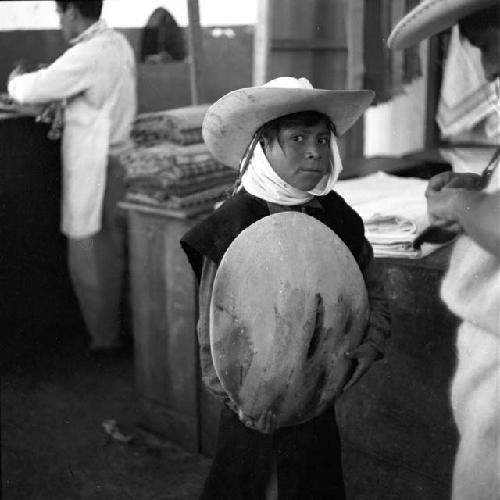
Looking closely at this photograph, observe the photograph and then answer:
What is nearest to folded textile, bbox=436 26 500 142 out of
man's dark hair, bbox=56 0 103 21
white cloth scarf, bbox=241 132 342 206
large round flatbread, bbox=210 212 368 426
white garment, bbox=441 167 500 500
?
white garment, bbox=441 167 500 500

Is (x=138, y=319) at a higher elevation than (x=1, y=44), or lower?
lower

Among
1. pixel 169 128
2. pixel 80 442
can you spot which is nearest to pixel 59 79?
pixel 169 128

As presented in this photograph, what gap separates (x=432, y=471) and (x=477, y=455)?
0.84 meters

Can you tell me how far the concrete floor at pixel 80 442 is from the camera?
2875mm

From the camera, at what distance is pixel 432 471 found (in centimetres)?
228

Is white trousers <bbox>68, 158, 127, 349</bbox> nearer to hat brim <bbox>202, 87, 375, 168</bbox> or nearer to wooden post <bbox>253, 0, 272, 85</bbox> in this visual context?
wooden post <bbox>253, 0, 272, 85</bbox>

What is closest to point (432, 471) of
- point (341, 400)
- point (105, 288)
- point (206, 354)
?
point (341, 400)

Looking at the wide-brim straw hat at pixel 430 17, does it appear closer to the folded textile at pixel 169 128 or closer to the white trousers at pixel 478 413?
the white trousers at pixel 478 413

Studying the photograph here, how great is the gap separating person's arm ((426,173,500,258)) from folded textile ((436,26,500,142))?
0.25 metres

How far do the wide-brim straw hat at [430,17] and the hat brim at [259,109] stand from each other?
16 centimetres

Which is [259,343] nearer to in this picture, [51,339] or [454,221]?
[454,221]

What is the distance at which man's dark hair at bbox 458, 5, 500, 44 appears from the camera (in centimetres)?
142

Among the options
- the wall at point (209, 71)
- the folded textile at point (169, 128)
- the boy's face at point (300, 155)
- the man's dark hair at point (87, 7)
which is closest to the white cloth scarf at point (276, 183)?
the boy's face at point (300, 155)

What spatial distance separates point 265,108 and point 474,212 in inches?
18.9
